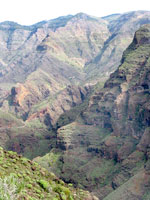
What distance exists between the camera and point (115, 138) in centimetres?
12575

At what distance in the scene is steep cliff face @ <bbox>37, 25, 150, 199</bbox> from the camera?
10470 cm

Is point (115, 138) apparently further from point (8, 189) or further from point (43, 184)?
point (8, 189)

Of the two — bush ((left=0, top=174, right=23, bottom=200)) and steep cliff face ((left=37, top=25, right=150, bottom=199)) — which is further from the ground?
bush ((left=0, top=174, right=23, bottom=200))

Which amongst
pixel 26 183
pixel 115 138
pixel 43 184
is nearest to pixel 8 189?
pixel 26 183

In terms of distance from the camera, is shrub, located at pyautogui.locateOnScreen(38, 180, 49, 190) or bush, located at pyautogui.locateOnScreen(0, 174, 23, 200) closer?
bush, located at pyautogui.locateOnScreen(0, 174, 23, 200)

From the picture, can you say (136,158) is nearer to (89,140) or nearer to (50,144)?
(89,140)

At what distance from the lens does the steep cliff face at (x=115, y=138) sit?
10470 centimetres

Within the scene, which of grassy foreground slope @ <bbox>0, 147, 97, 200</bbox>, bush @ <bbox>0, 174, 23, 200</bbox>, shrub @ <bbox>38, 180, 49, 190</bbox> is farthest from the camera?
shrub @ <bbox>38, 180, 49, 190</bbox>

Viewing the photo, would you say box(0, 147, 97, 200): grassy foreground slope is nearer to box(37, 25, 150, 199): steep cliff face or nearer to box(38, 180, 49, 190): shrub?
box(38, 180, 49, 190): shrub

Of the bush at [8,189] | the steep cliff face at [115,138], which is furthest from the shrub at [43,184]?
the steep cliff face at [115,138]

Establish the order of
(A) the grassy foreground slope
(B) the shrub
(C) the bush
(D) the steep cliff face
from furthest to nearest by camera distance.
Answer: (D) the steep cliff face
(B) the shrub
(A) the grassy foreground slope
(C) the bush

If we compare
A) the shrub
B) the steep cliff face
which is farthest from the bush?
the steep cliff face

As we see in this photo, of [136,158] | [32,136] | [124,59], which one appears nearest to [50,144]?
[32,136]

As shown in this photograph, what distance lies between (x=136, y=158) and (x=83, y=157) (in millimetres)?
30660
